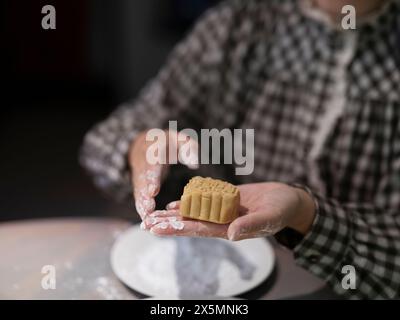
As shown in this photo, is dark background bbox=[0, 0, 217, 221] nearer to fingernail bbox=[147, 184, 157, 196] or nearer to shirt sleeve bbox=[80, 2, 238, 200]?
shirt sleeve bbox=[80, 2, 238, 200]

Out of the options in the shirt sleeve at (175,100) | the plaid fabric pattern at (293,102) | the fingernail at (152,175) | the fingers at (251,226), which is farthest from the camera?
the shirt sleeve at (175,100)

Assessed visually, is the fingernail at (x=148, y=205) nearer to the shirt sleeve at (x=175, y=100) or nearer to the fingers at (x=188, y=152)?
the fingers at (x=188, y=152)

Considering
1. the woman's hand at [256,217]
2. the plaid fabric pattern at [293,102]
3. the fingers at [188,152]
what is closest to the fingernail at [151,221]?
the woman's hand at [256,217]

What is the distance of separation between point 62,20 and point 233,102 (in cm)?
→ 192

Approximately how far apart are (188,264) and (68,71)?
7.42ft

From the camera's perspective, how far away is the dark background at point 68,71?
7.73 feet

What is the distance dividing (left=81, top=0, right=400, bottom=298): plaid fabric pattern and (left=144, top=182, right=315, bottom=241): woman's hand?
0.10 m

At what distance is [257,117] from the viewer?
105 centimetres

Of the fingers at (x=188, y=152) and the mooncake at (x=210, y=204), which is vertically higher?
the fingers at (x=188, y=152)

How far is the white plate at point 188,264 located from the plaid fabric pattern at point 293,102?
139 millimetres

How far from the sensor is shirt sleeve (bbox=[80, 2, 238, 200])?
3.50 feet

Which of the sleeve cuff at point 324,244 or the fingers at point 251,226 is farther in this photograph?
the sleeve cuff at point 324,244
